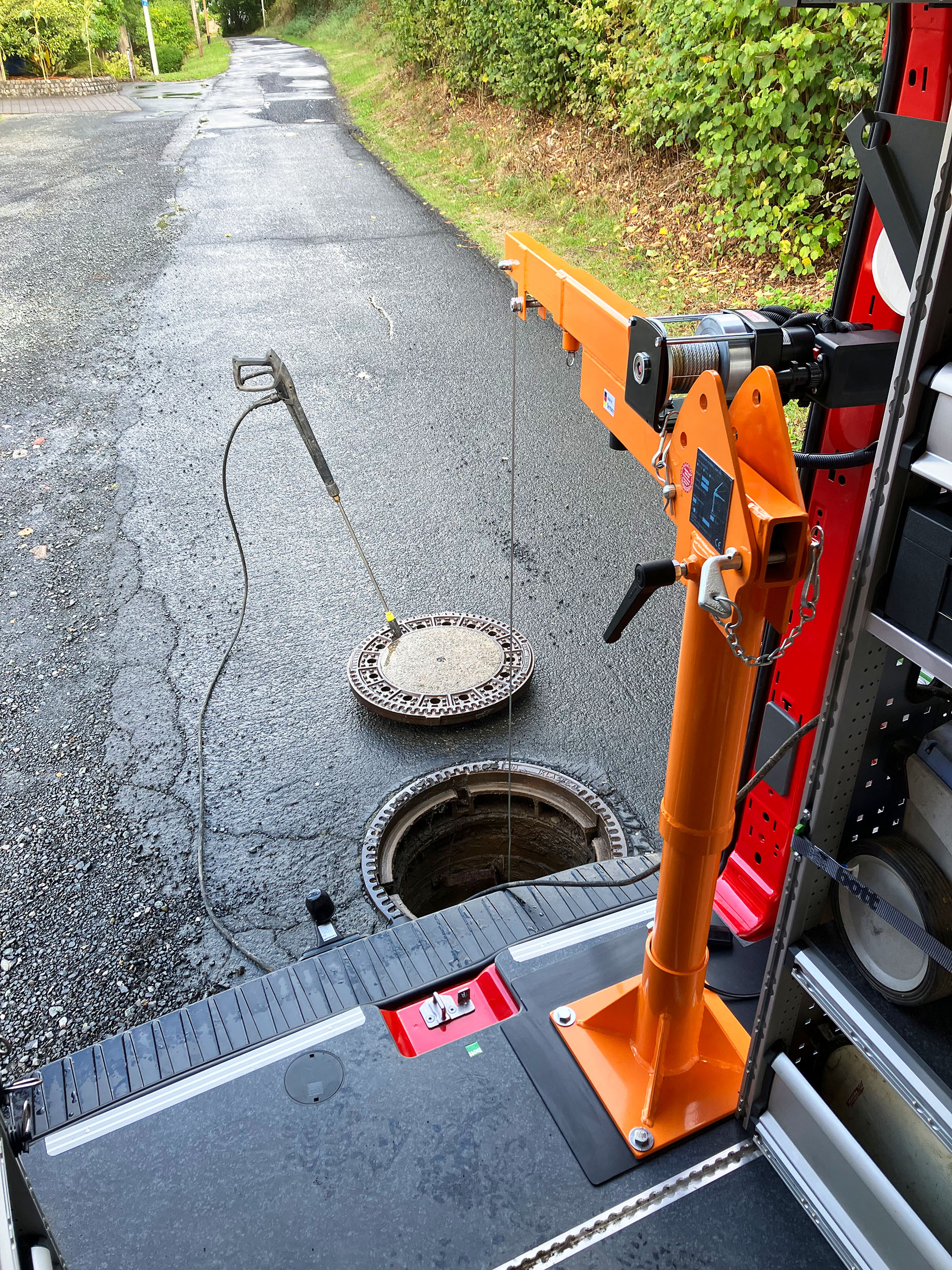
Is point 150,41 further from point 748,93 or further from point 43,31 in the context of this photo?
point 748,93

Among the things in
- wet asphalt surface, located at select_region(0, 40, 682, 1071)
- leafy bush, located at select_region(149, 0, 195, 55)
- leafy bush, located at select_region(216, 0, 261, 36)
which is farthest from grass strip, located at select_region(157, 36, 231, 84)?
wet asphalt surface, located at select_region(0, 40, 682, 1071)

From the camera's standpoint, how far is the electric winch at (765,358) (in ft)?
5.35

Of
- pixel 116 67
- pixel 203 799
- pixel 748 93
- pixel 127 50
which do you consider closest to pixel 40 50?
pixel 116 67

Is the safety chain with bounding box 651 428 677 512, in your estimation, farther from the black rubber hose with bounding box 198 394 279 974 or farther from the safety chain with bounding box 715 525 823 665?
the black rubber hose with bounding box 198 394 279 974

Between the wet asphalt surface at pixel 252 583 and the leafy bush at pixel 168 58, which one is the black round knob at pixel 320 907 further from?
the leafy bush at pixel 168 58

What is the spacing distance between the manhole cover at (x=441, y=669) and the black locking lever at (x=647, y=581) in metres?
2.32

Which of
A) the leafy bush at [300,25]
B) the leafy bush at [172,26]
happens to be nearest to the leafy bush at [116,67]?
the leafy bush at [172,26]

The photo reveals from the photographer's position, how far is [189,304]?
9000 millimetres

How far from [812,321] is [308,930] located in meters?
2.51

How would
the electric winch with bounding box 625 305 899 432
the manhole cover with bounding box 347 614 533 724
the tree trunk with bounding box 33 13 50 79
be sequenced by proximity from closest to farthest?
the electric winch with bounding box 625 305 899 432, the manhole cover with bounding box 347 614 533 724, the tree trunk with bounding box 33 13 50 79

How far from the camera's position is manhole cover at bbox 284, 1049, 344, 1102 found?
2283mm

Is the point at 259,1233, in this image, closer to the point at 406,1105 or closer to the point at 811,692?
the point at 406,1105

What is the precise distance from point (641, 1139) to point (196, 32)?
39.0m

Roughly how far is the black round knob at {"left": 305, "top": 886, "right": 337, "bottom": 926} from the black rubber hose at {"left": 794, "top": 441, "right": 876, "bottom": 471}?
83.4 inches
